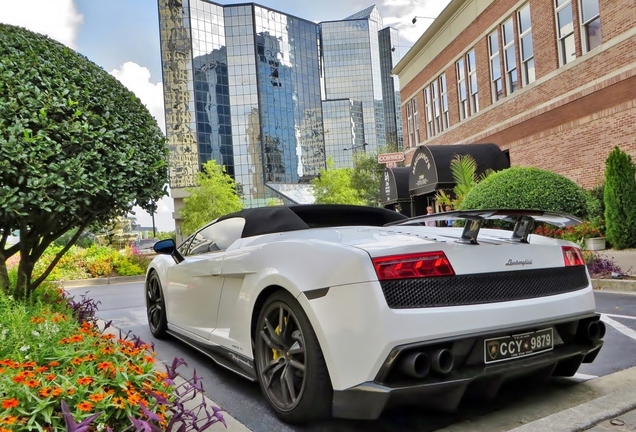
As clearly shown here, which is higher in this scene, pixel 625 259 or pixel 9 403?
pixel 9 403

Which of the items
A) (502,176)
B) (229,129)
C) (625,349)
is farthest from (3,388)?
(229,129)

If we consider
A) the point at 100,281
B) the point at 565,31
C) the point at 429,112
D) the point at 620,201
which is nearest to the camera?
the point at 620,201

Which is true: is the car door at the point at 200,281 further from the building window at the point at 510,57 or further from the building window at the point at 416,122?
the building window at the point at 416,122

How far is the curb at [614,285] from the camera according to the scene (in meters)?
7.34

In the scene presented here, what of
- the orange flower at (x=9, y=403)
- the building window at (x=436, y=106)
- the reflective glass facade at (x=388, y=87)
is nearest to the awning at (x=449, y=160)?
the building window at (x=436, y=106)

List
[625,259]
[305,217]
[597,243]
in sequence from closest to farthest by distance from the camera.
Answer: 1. [305,217]
2. [625,259]
3. [597,243]

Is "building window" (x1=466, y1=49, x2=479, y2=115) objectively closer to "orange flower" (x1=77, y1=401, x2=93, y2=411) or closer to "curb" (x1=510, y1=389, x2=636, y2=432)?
"curb" (x1=510, y1=389, x2=636, y2=432)

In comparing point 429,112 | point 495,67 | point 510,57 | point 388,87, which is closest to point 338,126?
point 388,87

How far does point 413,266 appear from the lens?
2.43 metres

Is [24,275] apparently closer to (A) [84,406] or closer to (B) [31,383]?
(B) [31,383]

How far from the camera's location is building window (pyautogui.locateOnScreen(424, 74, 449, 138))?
24.8 meters

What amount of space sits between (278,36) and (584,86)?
84138mm

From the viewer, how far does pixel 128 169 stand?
4074mm

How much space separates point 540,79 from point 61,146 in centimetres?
Answer: 1669
